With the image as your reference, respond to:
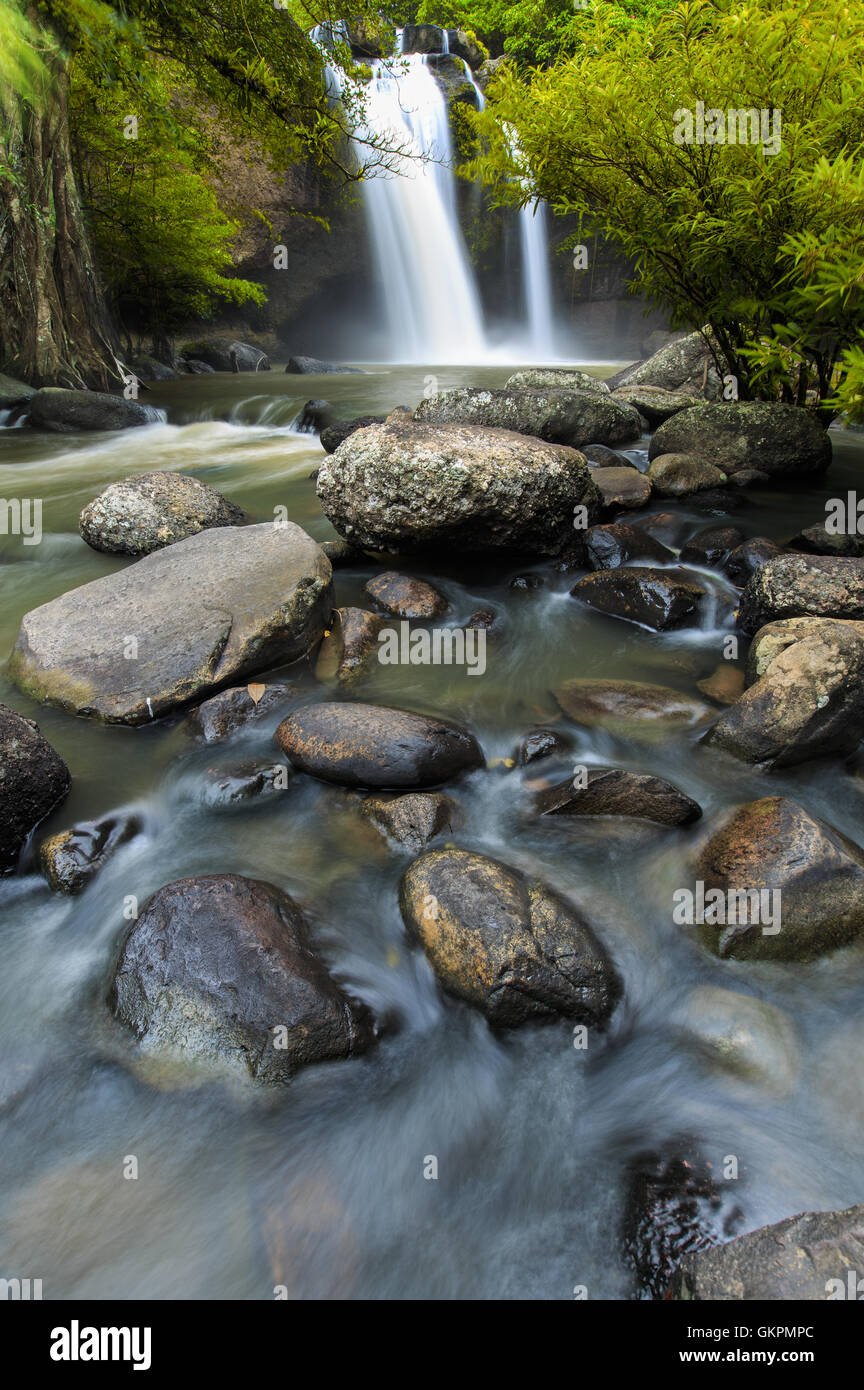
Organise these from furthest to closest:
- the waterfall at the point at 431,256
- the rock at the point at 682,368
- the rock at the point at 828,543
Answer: the waterfall at the point at 431,256 < the rock at the point at 682,368 < the rock at the point at 828,543

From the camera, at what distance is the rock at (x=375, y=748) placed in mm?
3697

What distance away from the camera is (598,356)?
25.7 meters

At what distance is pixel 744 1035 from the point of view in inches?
104

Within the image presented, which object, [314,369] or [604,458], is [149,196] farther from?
[604,458]

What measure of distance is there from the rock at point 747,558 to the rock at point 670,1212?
4.45 metres

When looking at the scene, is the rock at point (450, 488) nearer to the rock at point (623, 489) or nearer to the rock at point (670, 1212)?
the rock at point (623, 489)

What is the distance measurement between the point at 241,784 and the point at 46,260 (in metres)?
12.7

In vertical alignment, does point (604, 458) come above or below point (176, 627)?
above

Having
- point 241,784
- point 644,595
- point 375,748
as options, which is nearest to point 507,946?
point 375,748

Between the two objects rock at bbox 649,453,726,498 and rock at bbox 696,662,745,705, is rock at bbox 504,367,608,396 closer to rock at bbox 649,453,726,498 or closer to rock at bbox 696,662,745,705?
rock at bbox 649,453,726,498

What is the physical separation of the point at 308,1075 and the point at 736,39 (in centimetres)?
739

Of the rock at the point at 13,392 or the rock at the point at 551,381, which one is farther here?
the rock at the point at 13,392

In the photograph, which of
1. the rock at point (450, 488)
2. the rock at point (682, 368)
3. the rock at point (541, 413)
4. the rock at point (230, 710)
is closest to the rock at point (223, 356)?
the rock at point (682, 368)

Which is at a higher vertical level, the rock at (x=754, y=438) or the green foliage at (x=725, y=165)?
the green foliage at (x=725, y=165)
